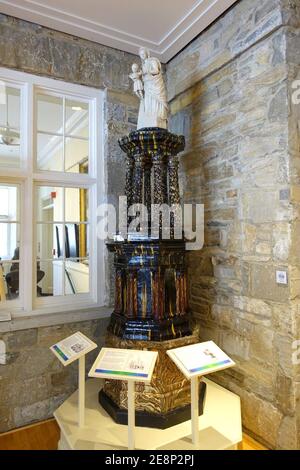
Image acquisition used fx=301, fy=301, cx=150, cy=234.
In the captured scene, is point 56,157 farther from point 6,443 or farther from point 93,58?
point 6,443

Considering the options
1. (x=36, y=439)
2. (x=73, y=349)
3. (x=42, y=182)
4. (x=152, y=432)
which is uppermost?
(x=42, y=182)

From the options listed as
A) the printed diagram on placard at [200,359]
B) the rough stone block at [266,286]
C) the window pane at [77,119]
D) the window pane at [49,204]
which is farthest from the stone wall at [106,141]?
the rough stone block at [266,286]

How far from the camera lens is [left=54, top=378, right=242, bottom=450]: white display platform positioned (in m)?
1.83

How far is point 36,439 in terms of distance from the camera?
224 centimetres

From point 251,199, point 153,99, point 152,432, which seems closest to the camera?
point 152,432

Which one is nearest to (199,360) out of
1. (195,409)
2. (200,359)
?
(200,359)

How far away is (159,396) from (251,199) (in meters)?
1.56

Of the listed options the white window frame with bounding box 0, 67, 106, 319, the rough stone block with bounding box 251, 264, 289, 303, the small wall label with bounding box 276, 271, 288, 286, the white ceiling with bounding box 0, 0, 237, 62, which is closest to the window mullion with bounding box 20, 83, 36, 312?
the white window frame with bounding box 0, 67, 106, 319

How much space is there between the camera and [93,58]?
2891 millimetres

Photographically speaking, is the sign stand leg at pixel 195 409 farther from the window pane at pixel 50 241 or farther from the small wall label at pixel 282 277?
the window pane at pixel 50 241

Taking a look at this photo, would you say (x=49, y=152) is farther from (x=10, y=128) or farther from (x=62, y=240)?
(x=62, y=240)

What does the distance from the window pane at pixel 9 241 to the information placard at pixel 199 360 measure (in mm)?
1649

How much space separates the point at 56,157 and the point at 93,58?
3.34 feet
